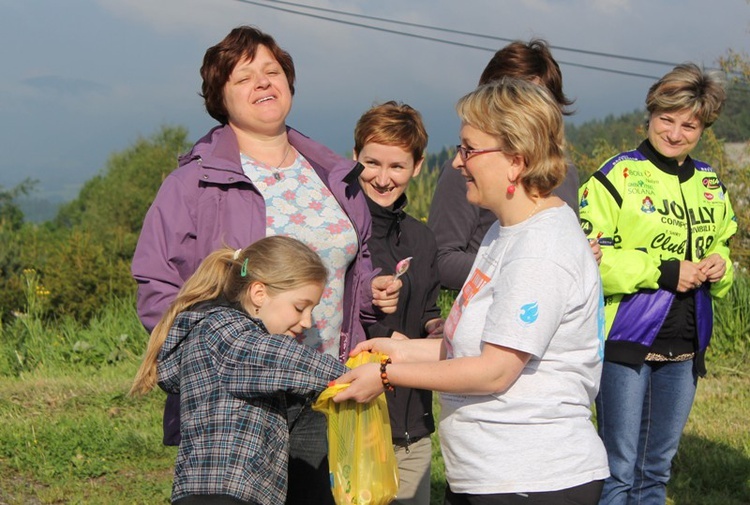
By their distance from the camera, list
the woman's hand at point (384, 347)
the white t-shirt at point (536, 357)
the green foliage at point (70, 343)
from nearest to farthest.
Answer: the white t-shirt at point (536, 357) < the woman's hand at point (384, 347) < the green foliage at point (70, 343)

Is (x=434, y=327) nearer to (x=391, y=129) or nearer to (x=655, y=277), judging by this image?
A: (x=391, y=129)

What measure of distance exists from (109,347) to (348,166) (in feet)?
16.4

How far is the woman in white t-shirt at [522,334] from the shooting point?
2662 millimetres

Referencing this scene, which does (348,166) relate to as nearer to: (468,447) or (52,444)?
(468,447)

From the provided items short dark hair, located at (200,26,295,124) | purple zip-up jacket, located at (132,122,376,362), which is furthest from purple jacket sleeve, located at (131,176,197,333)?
short dark hair, located at (200,26,295,124)

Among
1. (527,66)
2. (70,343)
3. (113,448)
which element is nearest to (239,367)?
(527,66)

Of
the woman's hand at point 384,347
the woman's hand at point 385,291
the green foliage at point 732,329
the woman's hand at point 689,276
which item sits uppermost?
the woman's hand at point 689,276

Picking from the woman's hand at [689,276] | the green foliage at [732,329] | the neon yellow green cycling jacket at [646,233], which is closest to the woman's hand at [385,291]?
the neon yellow green cycling jacket at [646,233]

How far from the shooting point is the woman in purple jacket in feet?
11.5

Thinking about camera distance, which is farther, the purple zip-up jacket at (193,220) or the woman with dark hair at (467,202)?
the woman with dark hair at (467,202)

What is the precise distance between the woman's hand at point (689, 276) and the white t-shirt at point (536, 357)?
1.54 m

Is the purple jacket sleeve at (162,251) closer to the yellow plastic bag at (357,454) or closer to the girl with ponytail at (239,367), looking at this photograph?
the girl with ponytail at (239,367)

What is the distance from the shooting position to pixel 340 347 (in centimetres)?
383

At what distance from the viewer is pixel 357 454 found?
10.3 ft
